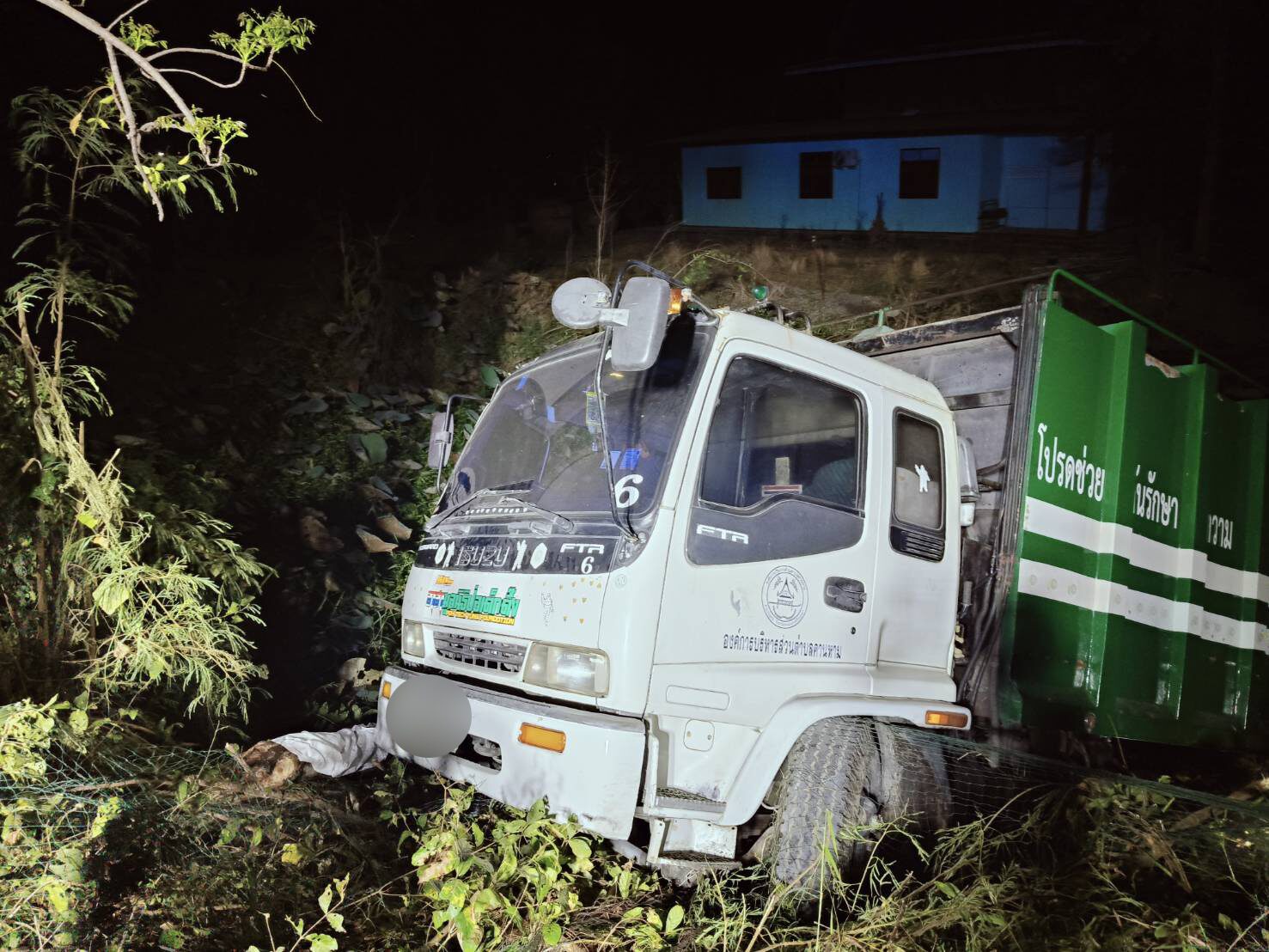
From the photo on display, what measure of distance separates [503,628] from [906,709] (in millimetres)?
1617

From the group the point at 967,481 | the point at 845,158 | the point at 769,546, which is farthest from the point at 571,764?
the point at 845,158

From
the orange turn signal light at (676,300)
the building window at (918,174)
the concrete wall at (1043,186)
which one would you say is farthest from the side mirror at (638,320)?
the concrete wall at (1043,186)

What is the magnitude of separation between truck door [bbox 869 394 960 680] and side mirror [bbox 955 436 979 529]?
10cm

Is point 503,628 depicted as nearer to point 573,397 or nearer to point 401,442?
point 573,397

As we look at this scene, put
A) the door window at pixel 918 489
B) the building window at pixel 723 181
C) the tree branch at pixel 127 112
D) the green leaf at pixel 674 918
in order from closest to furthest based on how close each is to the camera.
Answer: the tree branch at pixel 127 112, the green leaf at pixel 674 918, the door window at pixel 918 489, the building window at pixel 723 181

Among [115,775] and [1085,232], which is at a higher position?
[1085,232]

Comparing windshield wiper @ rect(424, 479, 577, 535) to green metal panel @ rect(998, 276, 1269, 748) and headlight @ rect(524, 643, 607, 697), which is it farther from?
green metal panel @ rect(998, 276, 1269, 748)

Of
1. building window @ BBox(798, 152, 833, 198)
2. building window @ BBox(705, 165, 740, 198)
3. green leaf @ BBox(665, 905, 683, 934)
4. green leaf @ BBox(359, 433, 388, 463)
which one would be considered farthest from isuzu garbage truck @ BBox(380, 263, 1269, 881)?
building window @ BBox(705, 165, 740, 198)

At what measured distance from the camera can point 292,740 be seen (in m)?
4.23

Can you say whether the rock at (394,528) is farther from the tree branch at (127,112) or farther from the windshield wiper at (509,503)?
the tree branch at (127,112)

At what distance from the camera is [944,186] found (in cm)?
1984

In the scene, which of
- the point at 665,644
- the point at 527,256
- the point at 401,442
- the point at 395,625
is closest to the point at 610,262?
the point at 527,256

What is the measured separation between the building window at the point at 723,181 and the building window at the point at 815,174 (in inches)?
64.4

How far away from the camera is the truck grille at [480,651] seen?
323 cm
